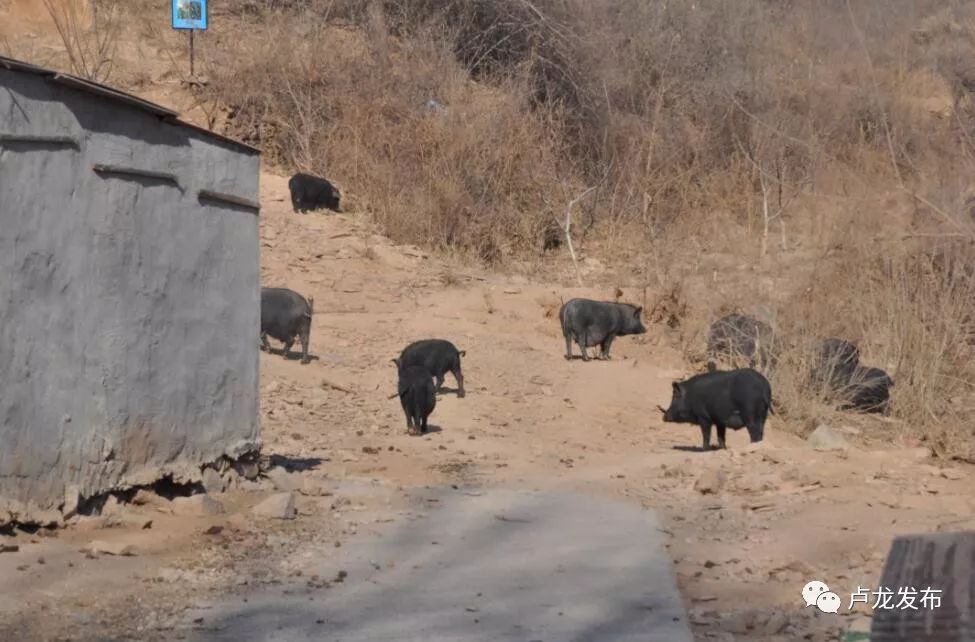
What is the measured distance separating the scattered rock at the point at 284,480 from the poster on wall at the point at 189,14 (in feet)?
47.6

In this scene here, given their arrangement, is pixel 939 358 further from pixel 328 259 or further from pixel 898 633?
pixel 898 633

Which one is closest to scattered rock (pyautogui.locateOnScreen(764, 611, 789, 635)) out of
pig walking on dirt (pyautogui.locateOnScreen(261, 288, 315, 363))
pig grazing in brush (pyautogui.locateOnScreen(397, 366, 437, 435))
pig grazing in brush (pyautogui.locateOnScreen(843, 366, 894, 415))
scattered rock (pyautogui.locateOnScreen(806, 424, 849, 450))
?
scattered rock (pyautogui.locateOnScreen(806, 424, 849, 450))

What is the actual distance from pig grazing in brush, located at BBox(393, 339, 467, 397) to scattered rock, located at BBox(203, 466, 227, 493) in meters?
5.61

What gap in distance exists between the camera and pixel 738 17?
103 ft

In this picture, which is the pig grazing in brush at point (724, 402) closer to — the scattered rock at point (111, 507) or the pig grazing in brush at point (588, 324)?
the pig grazing in brush at point (588, 324)

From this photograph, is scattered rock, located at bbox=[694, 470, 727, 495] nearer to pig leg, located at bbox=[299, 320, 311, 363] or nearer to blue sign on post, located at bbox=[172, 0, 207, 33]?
pig leg, located at bbox=[299, 320, 311, 363]

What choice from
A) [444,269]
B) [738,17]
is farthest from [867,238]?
[738,17]

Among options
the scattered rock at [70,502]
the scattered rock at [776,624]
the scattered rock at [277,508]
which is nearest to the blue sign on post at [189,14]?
the scattered rock at [277,508]

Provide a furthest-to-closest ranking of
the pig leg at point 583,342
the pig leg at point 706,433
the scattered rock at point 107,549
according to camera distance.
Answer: the pig leg at point 583,342
the pig leg at point 706,433
the scattered rock at point 107,549

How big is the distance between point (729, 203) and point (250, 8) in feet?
33.3

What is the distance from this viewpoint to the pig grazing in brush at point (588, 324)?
59.5 feet

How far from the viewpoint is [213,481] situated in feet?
29.9

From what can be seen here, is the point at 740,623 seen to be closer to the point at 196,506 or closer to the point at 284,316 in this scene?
the point at 196,506

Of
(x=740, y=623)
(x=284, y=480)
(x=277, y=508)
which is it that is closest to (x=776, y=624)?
(x=740, y=623)
